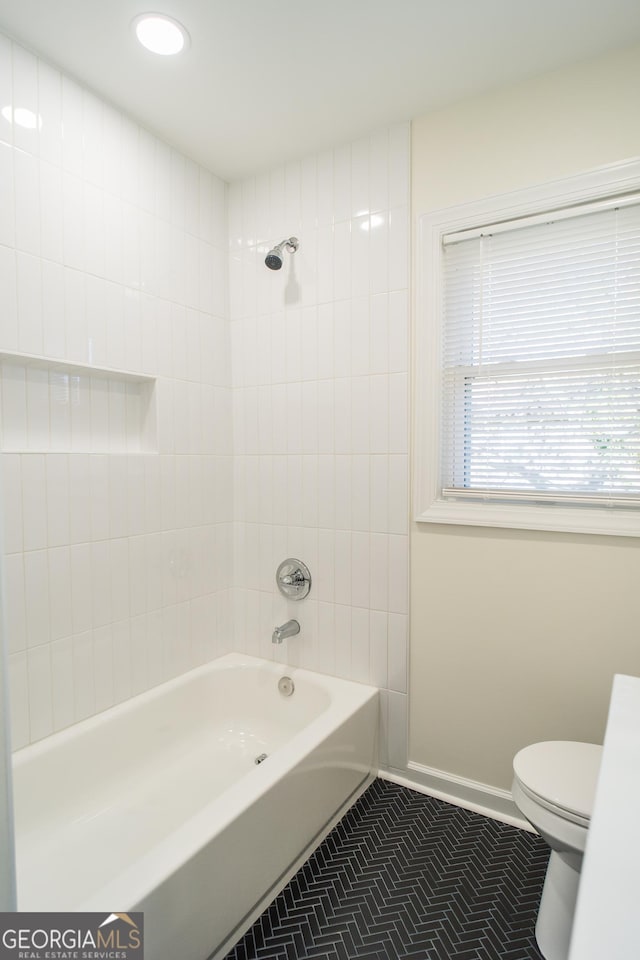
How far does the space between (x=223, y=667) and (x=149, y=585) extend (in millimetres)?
592

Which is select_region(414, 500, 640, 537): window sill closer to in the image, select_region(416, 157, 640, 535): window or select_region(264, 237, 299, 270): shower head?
select_region(416, 157, 640, 535): window

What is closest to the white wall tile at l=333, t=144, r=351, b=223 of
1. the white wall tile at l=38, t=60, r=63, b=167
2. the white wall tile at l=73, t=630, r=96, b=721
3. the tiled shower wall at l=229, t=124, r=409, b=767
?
the tiled shower wall at l=229, t=124, r=409, b=767

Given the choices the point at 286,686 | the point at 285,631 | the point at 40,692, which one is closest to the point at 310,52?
the point at 285,631

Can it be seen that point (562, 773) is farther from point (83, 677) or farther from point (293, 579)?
point (83, 677)

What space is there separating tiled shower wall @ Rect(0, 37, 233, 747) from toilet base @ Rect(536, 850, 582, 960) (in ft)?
5.09

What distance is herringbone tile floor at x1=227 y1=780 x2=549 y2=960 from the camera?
1.39m

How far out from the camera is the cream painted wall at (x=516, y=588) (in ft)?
5.47

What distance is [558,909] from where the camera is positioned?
139cm

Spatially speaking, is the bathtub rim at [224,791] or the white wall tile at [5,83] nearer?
the bathtub rim at [224,791]

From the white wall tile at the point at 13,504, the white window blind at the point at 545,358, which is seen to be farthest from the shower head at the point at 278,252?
the white wall tile at the point at 13,504

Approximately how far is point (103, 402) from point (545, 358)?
5.49ft

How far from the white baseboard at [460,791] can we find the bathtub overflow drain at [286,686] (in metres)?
0.52

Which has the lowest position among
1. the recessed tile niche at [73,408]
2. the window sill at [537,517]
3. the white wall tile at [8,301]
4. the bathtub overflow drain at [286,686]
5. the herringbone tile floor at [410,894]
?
the herringbone tile floor at [410,894]

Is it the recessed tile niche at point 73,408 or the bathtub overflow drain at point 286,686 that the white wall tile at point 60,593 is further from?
the bathtub overflow drain at point 286,686
